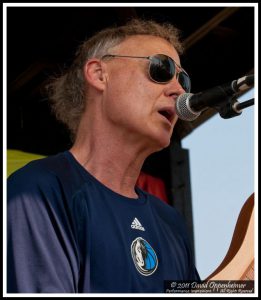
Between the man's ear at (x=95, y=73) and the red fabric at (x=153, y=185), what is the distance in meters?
1.56

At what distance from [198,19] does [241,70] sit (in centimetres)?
46

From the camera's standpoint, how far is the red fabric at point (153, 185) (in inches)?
171

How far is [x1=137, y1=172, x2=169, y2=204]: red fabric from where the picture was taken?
4.35 meters

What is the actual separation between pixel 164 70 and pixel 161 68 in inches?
0.5

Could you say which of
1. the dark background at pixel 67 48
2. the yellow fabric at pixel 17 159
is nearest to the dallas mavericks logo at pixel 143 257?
the dark background at pixel 67 48

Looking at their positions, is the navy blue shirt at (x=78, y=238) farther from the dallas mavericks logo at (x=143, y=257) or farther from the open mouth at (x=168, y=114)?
the open mouth at (x=168, y=114)

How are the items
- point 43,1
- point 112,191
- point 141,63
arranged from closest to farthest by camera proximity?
1. point 112,191
2. point 141,63
3. point 43,1

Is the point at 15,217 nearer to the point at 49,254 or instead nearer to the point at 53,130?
the point at 49,254

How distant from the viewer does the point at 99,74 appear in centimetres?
281

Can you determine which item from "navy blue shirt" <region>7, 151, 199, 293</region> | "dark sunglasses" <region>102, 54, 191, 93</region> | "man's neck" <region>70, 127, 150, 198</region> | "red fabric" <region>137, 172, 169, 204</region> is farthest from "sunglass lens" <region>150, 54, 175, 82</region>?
"red fabric" <region>137, 172, 169, 204</region>

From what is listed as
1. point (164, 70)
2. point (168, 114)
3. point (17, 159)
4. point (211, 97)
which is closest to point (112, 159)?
point (168, 114)

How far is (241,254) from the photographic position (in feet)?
7.07

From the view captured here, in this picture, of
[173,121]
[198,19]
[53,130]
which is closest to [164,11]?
[198,19]

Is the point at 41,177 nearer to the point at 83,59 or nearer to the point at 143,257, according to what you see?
the point at 143,257
